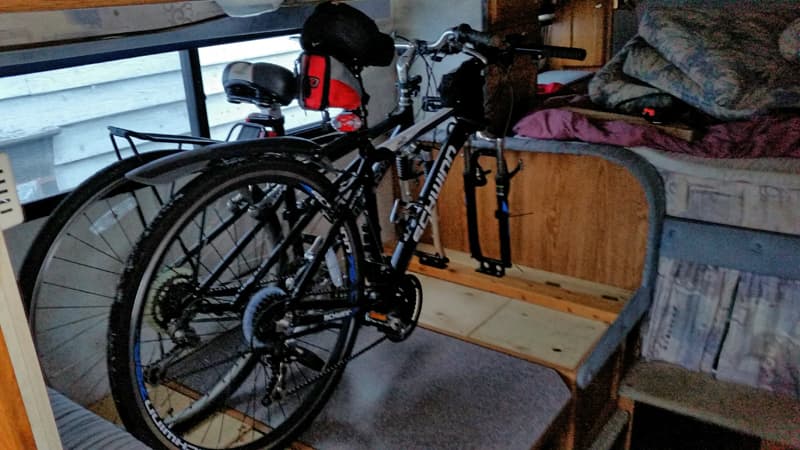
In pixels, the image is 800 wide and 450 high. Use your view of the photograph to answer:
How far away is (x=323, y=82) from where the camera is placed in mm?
1588

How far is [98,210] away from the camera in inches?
69.7

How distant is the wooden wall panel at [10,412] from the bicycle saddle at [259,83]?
96 centimetres

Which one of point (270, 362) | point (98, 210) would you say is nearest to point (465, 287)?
point (270, 362)

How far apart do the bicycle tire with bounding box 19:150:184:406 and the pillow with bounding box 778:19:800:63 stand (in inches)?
85.9

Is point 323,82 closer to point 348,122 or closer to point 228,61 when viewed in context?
point 348,122

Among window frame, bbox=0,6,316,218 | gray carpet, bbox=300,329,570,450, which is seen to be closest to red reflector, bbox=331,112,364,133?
window frame, bbox=0,6,316,218

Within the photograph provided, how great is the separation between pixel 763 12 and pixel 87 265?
8.85 feet

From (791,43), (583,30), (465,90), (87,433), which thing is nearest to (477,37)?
(465,90)

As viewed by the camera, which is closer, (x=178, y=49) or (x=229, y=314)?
(x=229, y=314)

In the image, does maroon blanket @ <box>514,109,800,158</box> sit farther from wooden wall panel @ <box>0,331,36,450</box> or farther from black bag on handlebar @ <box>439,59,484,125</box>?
wooden wall panel @ <box>0,331,36,450</box>

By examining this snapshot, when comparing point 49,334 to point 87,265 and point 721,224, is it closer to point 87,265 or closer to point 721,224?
point 87,265

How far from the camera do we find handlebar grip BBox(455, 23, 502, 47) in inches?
74.0

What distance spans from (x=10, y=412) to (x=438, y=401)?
1.24 metres

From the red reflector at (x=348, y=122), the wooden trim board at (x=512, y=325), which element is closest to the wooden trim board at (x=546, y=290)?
the wooden trim board at (x=512, y=325)
